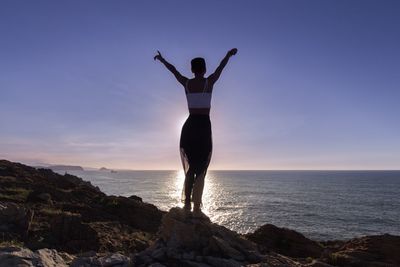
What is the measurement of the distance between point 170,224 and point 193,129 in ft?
7.21

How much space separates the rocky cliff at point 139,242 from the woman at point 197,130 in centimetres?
68

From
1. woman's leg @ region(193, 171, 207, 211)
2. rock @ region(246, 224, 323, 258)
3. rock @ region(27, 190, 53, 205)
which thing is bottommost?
rock @ region(246, 224, 323, 258)

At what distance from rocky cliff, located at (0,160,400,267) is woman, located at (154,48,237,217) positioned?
68 cm

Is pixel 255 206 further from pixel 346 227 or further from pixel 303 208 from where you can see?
pixel 346 227

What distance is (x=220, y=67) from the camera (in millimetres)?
9086

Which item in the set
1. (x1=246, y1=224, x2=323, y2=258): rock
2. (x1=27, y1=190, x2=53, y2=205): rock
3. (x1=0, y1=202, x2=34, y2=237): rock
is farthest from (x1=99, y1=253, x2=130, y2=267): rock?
(x1=27, y1=190, x2=53, y2=205): rock

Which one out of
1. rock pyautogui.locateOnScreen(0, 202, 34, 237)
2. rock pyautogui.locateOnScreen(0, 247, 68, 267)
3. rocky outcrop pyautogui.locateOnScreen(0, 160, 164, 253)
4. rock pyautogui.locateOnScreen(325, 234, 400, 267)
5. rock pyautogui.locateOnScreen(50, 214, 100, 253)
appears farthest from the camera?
rock pyautogui.locateOnScreen(0, 202, 34, 237)

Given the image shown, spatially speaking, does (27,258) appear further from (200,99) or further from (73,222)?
(73,222)

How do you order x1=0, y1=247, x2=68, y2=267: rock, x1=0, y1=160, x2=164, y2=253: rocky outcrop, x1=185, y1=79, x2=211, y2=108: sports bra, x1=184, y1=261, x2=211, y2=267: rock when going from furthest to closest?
x1=0, y1=160, x2=164, y2=253: rocky outcrop → x1=185, y1=79, x2=211, y2=108: sports bra → x1=184, y1=261, x2=211, y2=267: rock → x1=0, y1=247, x2=68, y2=267: rock

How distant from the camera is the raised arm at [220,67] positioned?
8.97 m

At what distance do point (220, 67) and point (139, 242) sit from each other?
896 centimetres

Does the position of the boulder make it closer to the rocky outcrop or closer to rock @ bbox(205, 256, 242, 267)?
rock @ bbox(205, 256, 242, 267)

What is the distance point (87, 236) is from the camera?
14102mm

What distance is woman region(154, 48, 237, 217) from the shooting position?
8953 mm
